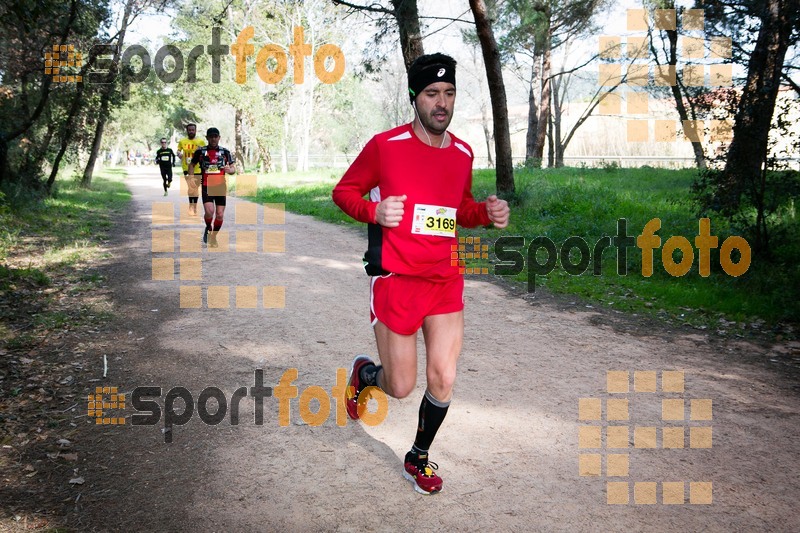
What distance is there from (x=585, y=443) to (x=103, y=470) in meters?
3.18

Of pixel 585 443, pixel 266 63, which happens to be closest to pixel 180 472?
pixel 585 443

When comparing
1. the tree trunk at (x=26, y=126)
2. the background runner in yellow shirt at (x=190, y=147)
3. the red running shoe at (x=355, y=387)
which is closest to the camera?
the red running shoe at (x=355, y=387)

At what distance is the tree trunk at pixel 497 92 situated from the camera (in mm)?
14086

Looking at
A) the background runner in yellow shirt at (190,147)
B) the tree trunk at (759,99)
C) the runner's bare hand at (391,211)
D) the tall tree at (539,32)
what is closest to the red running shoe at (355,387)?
the runner's bare hand at (391,211)

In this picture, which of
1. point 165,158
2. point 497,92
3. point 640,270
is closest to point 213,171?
point 497,92

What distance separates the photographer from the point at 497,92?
1452 cm

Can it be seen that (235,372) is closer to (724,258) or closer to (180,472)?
(180,472)

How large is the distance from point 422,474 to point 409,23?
13108 millimetres

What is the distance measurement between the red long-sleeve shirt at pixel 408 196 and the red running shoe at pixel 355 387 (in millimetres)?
999

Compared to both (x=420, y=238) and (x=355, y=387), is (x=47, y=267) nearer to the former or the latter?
(x=355, y=387)

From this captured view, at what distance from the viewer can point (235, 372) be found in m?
5.56

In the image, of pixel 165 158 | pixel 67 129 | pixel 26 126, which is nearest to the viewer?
pixel 26 126

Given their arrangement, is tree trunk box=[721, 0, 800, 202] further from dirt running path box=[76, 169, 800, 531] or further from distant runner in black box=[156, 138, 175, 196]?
distant runner in black box=[156, 138, 175, 196]

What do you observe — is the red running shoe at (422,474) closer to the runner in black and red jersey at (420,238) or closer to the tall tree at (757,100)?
the runner in black and red jersey at (420,238)
